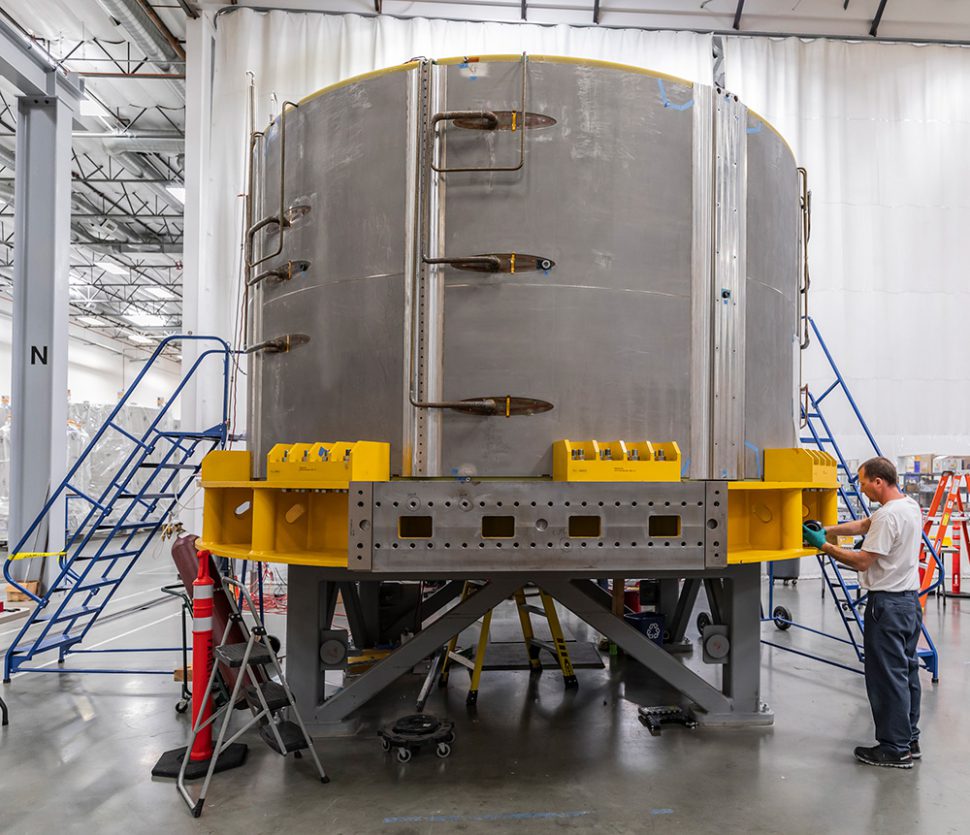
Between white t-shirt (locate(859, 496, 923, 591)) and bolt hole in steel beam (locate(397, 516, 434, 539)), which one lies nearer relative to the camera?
bolt hole in steel beam (locate(397, 516, 434, 539))

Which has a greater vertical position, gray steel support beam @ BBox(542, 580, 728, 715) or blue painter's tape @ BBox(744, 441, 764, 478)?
blue painter's tape @ BBox(744, 441, 764, 478)

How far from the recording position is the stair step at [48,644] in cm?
619

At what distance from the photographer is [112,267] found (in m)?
24.4

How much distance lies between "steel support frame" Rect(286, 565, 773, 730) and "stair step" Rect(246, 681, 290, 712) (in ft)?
0.84

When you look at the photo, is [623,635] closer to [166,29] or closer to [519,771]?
[519,771]

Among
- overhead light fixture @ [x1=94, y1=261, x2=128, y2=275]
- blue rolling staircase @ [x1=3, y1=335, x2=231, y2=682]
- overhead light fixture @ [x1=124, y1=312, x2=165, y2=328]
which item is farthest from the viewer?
overhead light fixture @ [x1=124, y1=312, x2=165, y2=328]

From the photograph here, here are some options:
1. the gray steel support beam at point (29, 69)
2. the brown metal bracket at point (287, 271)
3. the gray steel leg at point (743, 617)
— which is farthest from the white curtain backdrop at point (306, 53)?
the gray steel leg at point (743, 617)

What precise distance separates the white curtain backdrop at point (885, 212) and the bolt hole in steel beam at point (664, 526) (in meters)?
9.17

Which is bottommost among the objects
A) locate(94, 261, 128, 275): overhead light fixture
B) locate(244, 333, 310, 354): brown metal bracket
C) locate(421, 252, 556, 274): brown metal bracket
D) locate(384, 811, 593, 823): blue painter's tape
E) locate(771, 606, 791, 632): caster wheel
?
locate(771, 606, 791, 632): caster wheel

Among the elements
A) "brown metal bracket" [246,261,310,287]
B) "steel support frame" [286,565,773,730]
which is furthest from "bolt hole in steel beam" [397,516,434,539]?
"brown metal bracket" [246,261,310,287]

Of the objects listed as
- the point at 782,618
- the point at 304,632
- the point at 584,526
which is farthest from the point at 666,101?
the point at 782,618

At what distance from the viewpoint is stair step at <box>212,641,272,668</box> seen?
13.3 ft

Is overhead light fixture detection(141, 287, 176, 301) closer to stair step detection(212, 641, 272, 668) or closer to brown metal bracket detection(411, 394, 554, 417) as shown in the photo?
stair step detection(212, 641, 272, 668)

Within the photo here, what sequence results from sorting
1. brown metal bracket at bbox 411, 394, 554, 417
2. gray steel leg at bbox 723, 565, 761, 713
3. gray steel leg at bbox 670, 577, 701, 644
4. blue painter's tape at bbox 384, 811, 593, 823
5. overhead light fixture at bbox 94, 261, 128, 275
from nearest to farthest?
1. blue painter's tape at bbox 384, 811, 593, 823
2. brown metal bracket at bbox 411, 394, 554, 417
3. gray steel leg at bbox 723, 565, 761, 713
4. gray steel leg at bbox 670, 577, 701, 644
5. overhead light fixture at bbox 94, 261, 128, 275
